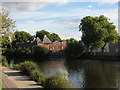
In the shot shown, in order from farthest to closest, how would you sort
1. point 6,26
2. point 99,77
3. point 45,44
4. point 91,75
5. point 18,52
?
1. point 45,44
2. point 18,52
3. point 91,75
4. point 99,77
5. point 6,26

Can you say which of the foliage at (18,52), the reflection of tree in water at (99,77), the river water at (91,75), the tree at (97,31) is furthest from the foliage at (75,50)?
the reflection of tree in water at (99,77)

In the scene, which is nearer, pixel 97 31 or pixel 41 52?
pixel 97 31

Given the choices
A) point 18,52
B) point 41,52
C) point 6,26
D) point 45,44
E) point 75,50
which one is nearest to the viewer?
point 6,26

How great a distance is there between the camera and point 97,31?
46.9m

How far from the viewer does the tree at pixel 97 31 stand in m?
47.4

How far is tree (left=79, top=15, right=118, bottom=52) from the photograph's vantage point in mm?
47406

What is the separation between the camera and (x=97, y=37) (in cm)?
4769

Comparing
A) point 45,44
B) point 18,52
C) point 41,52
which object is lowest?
point 18,52

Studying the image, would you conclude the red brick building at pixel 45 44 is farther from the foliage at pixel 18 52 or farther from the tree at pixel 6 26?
the tree at pixel 6 26

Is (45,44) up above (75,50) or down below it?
above

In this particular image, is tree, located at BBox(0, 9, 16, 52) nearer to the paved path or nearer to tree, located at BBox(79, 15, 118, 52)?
the paved path

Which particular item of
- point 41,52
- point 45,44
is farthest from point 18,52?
point 45,44

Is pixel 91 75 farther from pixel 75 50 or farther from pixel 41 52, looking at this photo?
pixel 41 52

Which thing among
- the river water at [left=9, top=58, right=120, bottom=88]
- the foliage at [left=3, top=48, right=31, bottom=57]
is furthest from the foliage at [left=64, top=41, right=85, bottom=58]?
the river water at [left=9, top=58, right=120, bottom=88]
